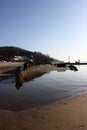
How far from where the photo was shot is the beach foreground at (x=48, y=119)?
32.6ft

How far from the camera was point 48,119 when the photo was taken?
37.0 feet

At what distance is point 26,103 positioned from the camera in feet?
53.1

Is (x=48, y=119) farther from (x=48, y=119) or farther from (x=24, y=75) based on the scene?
(x=24, y=75)

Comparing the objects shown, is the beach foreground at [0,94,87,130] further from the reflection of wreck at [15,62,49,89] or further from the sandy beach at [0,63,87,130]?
the reflection of wreck at [15,62,49,89]

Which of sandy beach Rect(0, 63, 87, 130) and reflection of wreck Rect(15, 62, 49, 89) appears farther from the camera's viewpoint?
reflection of wreck Rect(15, 62, 49, 89)

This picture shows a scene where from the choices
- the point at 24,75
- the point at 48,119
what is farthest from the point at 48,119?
the point at 24,75

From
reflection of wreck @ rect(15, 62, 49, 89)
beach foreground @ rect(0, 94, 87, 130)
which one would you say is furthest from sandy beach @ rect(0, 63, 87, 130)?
reflection of wreck @ rect(15, 62, 49, 89)

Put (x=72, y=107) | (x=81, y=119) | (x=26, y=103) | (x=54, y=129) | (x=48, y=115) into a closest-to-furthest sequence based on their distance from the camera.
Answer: (x=54, y=129) < (x=81, y=119) < (x=48, y=115) < (x=72, y=107) < (x=26, y=103)

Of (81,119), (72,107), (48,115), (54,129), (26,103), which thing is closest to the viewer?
(54,129)

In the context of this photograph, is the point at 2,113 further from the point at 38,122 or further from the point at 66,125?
the point at 66,125

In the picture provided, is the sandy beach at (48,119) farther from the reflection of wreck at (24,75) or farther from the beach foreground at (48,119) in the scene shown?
the reflection of wreck at (24,75)

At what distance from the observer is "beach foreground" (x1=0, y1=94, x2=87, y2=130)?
9.92m

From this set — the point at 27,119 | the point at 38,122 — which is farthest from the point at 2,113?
the point at 38,122

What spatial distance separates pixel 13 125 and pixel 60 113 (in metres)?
3.19
